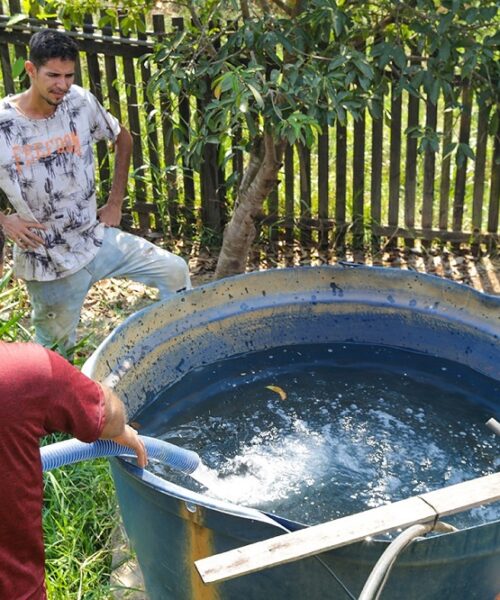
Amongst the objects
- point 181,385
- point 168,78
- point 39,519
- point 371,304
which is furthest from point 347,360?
point 39,519

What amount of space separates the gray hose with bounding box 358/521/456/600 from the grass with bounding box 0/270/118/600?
1.50 m

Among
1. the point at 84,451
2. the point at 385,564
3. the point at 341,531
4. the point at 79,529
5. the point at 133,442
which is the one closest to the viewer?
the point at 385,564

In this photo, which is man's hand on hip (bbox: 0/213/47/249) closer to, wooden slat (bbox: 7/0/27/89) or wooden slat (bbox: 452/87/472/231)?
wooden slat (bbox: 7/0/27/89)

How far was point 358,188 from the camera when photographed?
5.80 m

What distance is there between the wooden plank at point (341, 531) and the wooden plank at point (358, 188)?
141 inches

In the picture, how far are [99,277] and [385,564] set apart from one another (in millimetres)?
2654

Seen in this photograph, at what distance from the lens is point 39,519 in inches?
89.2

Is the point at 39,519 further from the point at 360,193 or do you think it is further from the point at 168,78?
the point at 360,193

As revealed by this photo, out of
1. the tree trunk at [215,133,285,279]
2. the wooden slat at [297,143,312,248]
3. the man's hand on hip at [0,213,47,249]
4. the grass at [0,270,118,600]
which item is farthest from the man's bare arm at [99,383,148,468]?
the wooden slat at [297,143,312,248]

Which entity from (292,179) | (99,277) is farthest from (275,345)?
(292,179)

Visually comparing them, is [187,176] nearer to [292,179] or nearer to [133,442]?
[292,179]

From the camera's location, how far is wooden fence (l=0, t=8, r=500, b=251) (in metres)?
5.63

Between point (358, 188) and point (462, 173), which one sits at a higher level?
point (462, 173)

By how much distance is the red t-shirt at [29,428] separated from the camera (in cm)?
200
